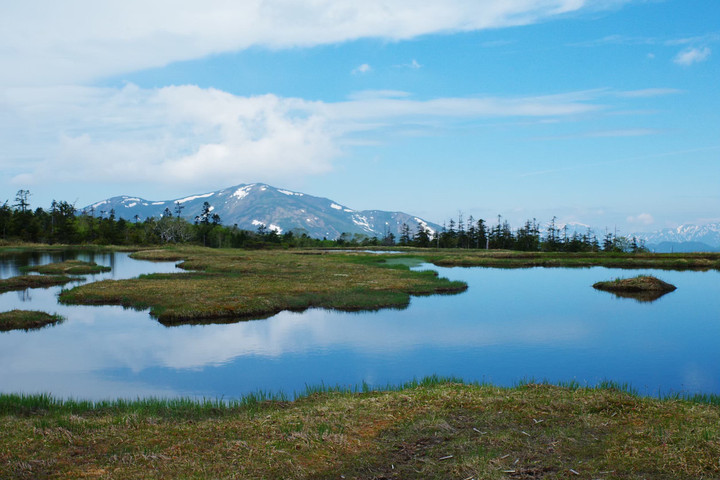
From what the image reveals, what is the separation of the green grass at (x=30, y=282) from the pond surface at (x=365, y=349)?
317 inches

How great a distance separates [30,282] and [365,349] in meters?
40.3

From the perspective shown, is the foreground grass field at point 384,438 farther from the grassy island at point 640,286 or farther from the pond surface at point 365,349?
the grassy island at point 640,286

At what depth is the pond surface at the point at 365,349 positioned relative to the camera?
19672mm

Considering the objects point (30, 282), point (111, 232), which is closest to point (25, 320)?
point (30, 282)

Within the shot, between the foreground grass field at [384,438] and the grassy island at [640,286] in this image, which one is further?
the grassy island at [640,286]

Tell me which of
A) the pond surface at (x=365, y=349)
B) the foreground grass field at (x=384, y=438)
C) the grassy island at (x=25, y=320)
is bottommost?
the pond surface at (x=365, y=349)

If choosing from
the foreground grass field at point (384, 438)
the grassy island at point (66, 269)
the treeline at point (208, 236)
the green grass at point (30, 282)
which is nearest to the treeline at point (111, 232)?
the treeline at point (208, 236)

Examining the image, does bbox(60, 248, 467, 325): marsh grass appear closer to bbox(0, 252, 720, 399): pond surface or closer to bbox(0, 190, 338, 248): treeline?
bbox(0, 252, 720, 399): pond surface

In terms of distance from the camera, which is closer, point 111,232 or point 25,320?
point 25,320

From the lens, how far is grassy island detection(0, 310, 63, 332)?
1138 inches

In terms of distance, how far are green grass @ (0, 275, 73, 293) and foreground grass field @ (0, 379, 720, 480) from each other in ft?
129

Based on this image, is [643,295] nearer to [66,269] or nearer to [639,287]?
[639,287]

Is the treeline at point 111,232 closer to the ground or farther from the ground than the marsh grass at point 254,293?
farther from the ground

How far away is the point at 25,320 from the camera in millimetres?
29594
